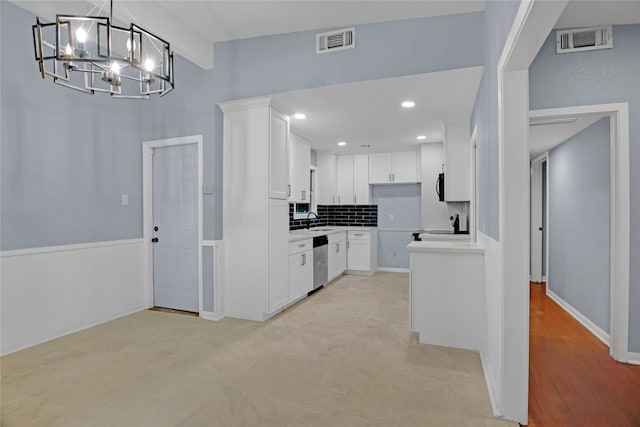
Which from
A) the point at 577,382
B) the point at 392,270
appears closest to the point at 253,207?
the point at 577,382

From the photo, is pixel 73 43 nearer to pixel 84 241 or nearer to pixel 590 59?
pixel 84 241

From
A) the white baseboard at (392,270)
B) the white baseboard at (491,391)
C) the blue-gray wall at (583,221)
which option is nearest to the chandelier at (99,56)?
the white baseboard at (491,391)

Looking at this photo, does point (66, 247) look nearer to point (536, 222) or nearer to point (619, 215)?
point (619, 215)

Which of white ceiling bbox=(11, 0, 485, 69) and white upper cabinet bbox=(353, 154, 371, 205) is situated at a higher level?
white ceiling bbox=(11, 0, 485, 69)

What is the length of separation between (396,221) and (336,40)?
408 cm

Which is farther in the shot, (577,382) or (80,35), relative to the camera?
(577,382)

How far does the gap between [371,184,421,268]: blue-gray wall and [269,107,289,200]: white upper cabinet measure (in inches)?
126

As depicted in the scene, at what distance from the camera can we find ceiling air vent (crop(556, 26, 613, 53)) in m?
2.67

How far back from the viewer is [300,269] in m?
4.40

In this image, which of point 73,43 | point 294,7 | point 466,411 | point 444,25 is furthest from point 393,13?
point 466,411

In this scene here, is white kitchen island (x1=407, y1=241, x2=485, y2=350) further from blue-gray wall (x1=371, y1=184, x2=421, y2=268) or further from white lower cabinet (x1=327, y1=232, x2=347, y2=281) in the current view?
blue-gray wall (x1=371, y1=184, x2=421, y2=268)

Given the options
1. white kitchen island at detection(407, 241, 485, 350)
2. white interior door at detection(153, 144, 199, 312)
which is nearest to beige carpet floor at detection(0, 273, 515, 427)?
white kitchen island at detection(407, 241, 485, 350)

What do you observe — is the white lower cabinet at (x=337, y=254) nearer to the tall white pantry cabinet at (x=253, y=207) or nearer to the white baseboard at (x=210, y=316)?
the tall white pantry cabinet at (x=253, y=207)

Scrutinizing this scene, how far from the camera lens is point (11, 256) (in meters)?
2.93
